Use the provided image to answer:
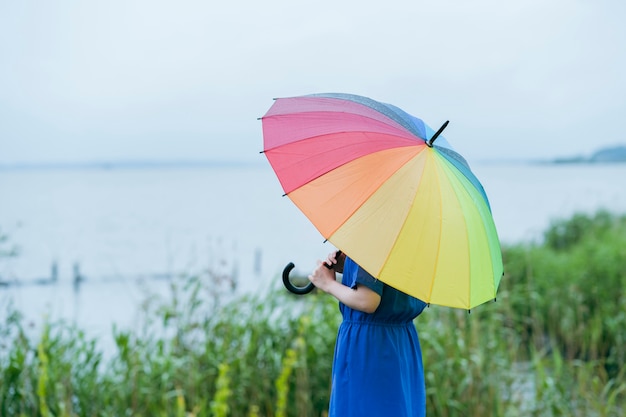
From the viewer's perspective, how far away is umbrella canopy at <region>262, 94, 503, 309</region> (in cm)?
159

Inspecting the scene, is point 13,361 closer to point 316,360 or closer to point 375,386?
point 316,360

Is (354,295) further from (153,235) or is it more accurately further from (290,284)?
(153,235)

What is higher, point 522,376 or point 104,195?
point 104,195

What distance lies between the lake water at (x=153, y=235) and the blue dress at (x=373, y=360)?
0.84 feet

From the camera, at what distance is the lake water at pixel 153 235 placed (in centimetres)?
402

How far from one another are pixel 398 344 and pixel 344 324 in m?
0.14

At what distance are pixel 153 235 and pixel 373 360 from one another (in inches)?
231

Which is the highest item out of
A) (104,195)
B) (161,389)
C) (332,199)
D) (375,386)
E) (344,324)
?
(104,195)

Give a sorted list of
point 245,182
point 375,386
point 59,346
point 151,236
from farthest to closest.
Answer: point 245,182, point 151,236, point 59,346, point 375,386

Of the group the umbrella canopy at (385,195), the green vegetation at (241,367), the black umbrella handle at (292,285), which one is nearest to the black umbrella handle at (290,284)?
the black umbrella handle at (292,285)

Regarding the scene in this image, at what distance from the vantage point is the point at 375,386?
1747 mm

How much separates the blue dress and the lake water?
26cm

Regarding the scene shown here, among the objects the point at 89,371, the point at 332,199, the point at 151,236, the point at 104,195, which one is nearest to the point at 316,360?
the point at 89,371

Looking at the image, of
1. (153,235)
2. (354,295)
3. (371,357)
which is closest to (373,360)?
(371,357)
